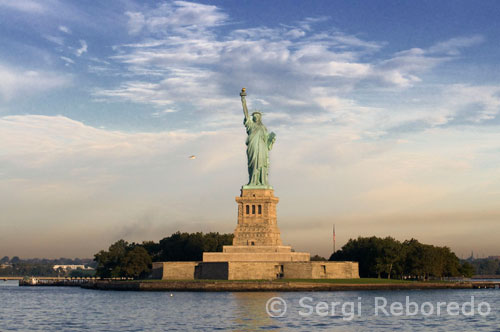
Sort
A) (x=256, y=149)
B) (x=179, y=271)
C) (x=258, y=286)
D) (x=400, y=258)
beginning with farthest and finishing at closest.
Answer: (x=400, y=258), (x=256, y=149), (x=179, y=271), (x=258, y=286)

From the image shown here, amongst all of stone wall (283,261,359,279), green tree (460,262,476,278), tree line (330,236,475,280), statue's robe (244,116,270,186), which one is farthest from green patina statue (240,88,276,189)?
green tree (460,262,476,278)

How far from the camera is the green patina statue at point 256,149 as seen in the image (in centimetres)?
8631

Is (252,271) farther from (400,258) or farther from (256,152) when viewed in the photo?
(400,258)

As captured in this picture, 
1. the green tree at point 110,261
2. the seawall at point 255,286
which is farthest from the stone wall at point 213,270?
the green tree at point 110,261

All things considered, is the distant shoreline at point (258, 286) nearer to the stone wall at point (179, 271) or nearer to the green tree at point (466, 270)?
the stone wall at point (179, 271)

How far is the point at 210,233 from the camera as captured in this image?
371ft

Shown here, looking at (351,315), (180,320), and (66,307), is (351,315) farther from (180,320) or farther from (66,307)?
(66,307)

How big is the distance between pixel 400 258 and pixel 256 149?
24.0 m

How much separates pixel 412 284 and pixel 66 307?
40.5 m

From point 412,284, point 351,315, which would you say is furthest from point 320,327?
point 412,284

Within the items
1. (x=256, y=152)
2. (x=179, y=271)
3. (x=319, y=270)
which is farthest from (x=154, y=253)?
(x=319, y=270)

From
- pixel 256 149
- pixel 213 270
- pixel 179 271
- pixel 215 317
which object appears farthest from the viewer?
pixel 256 149

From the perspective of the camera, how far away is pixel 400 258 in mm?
93500

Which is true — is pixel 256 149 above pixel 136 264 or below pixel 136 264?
above
